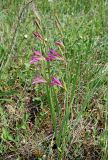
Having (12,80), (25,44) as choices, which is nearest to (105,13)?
(25,44)

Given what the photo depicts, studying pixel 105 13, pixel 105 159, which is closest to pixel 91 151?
pixel 105 159

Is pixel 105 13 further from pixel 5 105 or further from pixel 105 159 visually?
pixel 105 159

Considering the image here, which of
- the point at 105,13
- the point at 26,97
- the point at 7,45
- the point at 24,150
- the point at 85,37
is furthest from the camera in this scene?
the point at 105,13

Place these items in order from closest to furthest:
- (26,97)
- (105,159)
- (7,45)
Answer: (105,159) → (26,97) → (7,45)

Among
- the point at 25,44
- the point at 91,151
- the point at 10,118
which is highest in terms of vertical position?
the point at 25,44

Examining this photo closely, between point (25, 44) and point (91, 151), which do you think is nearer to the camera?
point (91, 151)

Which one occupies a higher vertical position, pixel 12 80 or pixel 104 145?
pixel 12 80
